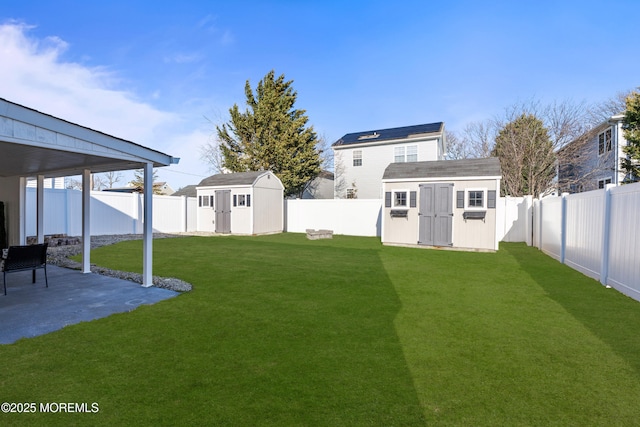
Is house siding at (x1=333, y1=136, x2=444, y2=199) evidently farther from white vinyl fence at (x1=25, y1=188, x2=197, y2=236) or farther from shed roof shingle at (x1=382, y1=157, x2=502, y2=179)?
white vinyl fence at (x1=25, y1=188, x2=197, y2=236)

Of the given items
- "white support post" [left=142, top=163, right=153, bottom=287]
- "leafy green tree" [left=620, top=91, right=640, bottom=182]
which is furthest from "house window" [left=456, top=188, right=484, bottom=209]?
"white support post" [left=142, top=163, right=153, bottom=287]

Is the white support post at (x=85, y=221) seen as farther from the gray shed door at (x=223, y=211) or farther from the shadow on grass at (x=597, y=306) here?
the gray shed door at (x=223, y=211)

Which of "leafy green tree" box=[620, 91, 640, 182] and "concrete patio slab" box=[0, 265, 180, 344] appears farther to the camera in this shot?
"leafy green tree" box=[620, 91, 640, 182]

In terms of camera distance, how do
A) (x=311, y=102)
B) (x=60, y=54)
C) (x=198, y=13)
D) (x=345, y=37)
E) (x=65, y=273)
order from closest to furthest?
(x=65, y=273) < (x=60, y=54) < (x=198, y=13) < (x=345, y=37) < (x=311, y=102)

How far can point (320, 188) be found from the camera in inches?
1211

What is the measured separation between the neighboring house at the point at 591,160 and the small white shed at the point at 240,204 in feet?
55.6

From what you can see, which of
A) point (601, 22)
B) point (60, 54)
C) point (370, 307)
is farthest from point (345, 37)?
point (370, 307)

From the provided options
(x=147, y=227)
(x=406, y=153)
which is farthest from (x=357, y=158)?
(x=147, y=227)

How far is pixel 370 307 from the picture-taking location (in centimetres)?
486

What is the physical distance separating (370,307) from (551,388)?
244 cm

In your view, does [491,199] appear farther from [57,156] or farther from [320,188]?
[320,188]

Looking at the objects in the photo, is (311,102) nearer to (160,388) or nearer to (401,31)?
(401,31)

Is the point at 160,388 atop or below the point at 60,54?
below

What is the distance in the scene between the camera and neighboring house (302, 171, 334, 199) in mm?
29812
